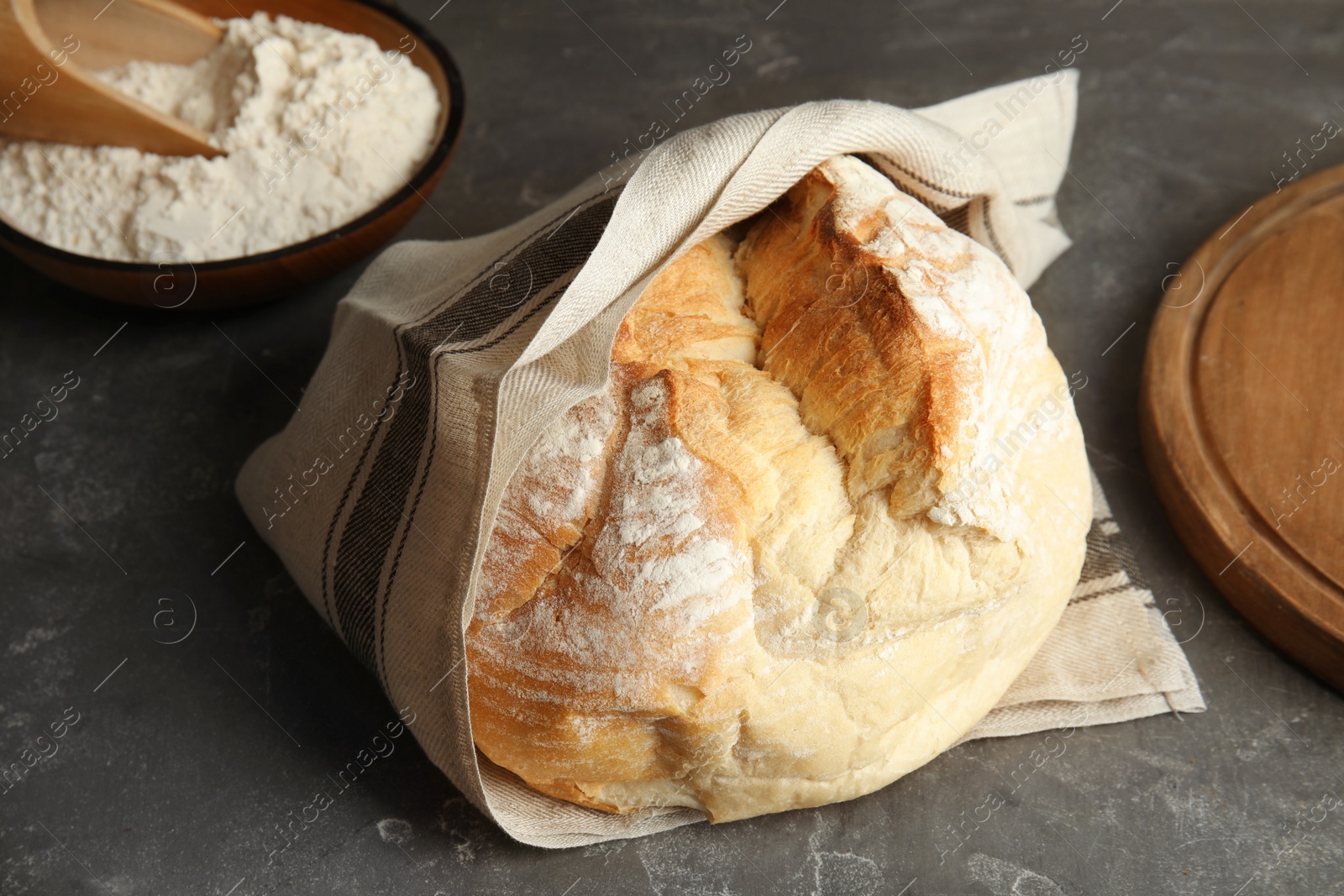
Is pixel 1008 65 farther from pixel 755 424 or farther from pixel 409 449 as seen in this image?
pixel 409 449

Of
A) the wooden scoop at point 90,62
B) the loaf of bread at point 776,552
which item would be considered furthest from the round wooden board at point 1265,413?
the wooden scoop at point 90,62

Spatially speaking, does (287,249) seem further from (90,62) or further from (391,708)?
(391,708)

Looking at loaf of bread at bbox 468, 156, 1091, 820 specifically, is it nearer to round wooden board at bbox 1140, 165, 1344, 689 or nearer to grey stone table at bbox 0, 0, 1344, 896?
grey stone table at bbox 0, 0, 1344, 896

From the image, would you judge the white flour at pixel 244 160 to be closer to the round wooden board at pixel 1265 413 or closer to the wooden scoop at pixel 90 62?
the wooden scoop at pixel 90 62

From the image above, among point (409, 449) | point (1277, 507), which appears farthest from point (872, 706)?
point (1277, 507)

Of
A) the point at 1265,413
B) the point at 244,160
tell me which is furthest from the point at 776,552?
the point at 244,160

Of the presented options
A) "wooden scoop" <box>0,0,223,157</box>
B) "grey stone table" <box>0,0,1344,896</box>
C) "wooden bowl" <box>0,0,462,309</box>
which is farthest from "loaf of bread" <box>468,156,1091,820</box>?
"wooden scoop" <box>0,0,223,157</box>
